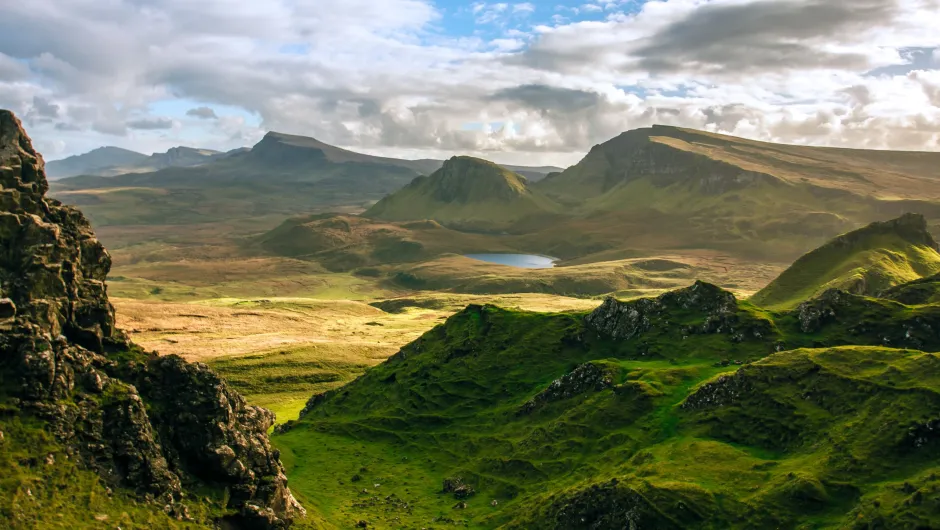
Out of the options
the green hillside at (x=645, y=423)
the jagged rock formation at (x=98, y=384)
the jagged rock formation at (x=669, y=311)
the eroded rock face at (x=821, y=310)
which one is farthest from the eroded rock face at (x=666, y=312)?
the jagged rock formation at (x=98, y=384)

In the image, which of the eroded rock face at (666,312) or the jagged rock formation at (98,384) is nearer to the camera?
the jagged rock formation at (98,384)

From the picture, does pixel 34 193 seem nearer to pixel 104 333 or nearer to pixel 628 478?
pixel 104 333

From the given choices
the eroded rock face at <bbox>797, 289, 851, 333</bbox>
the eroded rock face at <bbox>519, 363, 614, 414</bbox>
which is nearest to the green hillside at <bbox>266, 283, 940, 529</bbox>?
the eroded rock face at <bbox>519, 363, 614, 414</bbox>

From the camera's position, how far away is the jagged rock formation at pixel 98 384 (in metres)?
71.7

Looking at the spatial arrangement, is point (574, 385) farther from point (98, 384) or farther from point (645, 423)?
point (98, 384)

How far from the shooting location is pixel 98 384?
7662 centimetres

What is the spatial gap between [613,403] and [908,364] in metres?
42.5

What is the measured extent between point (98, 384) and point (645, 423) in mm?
75892

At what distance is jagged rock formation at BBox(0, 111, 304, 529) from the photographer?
71.7 meters

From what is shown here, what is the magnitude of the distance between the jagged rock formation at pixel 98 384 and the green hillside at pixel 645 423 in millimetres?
18774

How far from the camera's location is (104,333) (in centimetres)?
8675

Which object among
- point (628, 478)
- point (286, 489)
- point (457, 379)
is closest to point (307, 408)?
point (457, 379)

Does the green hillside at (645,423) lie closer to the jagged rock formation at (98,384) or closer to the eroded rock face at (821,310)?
the eroded rock face at (821,310)

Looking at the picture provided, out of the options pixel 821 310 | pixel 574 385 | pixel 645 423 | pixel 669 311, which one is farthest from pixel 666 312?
pixel 645 423
